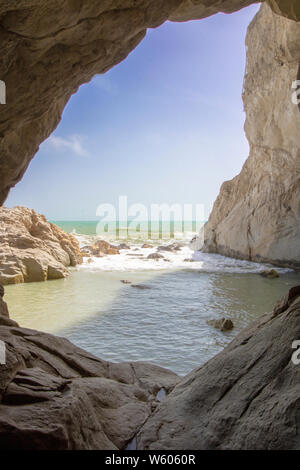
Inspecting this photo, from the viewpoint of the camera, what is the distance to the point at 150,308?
859cm

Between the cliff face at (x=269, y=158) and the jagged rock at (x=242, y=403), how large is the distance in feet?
43.5

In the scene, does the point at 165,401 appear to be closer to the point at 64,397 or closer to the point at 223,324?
the point at 64,397

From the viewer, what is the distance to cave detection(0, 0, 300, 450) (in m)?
2.26

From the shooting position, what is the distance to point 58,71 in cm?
427

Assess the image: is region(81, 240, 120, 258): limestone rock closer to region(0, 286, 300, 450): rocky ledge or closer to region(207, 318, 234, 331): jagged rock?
region(207, 318, 234, 331): jagged rock

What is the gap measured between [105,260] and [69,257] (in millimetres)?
3131

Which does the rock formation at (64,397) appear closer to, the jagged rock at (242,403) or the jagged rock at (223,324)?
the jagged rock at (242,403)

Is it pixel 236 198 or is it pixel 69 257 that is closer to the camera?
pixel 69 257

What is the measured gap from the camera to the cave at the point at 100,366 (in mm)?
2258

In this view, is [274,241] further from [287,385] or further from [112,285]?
[287,385]

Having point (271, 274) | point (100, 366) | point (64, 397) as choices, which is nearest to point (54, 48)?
point (64, 397)

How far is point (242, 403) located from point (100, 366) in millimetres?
2315

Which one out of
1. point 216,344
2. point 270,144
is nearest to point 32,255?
point 216,344

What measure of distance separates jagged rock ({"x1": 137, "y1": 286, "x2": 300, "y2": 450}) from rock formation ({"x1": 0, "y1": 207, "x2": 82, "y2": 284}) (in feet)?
33.3
